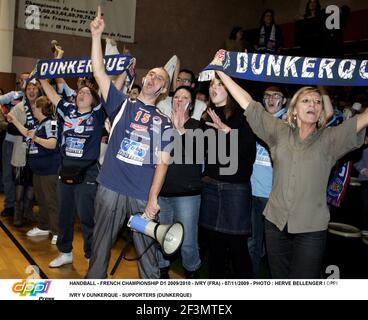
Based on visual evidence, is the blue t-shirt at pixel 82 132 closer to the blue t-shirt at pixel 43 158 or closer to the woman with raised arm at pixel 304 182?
the blue t-shirt at pixel 43 158

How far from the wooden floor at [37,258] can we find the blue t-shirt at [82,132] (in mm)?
1040

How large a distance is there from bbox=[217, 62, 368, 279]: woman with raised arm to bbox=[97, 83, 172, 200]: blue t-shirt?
77 cm

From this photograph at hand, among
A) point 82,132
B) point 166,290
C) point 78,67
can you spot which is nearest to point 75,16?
point 78,67

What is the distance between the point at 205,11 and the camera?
12.7 m

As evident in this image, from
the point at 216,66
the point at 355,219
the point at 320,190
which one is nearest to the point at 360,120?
the point at 320,190

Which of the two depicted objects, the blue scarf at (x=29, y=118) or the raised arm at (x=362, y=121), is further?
the blue scarf at (x=29, y=118)

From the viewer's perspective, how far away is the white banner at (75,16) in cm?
1051

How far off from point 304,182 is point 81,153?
2.20 meters

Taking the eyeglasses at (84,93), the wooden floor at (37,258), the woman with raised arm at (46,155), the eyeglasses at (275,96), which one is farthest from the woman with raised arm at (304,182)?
the woman with raised arm at (46,155)

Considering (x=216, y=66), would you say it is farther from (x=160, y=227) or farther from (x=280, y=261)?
(x=280, y=261)

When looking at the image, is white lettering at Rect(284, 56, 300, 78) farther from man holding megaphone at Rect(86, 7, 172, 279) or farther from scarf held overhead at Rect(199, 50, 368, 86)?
man holding megaphone at Rect(86, 7, 172, 279)

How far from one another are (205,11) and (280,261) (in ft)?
36.2

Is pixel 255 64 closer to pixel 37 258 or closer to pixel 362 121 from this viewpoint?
pixel 362 121

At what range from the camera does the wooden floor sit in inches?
159
